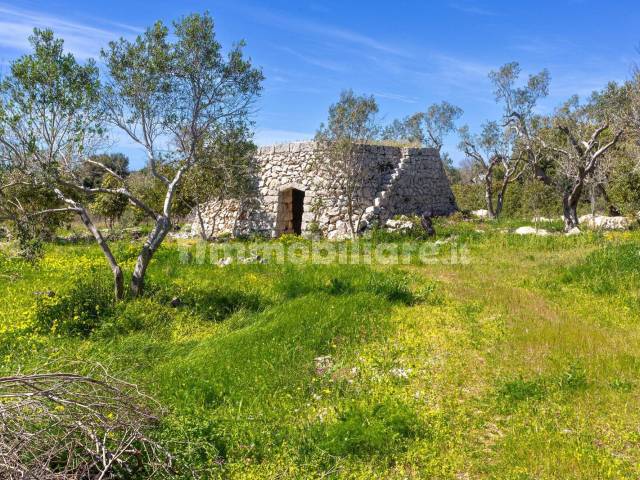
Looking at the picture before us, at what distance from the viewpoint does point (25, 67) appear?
8258 millimetres

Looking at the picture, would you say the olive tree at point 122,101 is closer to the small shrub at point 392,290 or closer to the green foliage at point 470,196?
the small shrub at point 392,290

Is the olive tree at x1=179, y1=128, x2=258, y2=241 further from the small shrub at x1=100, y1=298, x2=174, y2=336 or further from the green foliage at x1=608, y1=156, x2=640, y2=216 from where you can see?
the green foliage at x1=608, y1=156, x2=640, y2=216

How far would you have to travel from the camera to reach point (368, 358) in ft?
21.4

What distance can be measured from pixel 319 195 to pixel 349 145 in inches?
108

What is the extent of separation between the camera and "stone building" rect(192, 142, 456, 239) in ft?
65.0

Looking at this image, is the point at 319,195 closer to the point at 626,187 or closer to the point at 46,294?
the point at 46,294

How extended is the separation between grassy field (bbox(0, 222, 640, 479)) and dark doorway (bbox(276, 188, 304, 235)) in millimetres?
9319

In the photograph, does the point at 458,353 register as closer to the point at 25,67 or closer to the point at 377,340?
the point at 377,340

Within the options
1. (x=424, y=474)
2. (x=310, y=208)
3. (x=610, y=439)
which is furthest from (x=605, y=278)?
(x=310, y=208)

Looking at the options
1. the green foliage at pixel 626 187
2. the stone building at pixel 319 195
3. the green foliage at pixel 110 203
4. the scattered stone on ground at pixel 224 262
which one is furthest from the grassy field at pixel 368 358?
the green foliage at pixel 626 187

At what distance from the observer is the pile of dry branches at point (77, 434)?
3805 mm

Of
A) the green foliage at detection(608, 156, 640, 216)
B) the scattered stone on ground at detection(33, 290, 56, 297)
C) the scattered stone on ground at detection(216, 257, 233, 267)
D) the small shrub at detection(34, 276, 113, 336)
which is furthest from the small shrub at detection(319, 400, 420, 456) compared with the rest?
the green foliage at detection(608, 156, 640, 216)

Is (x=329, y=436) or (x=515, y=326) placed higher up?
(x=515, y=326)

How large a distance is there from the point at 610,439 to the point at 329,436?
258 centimetres
